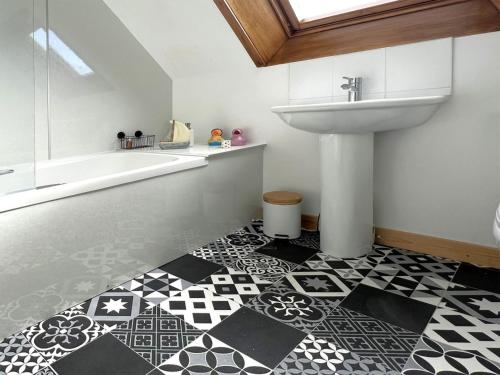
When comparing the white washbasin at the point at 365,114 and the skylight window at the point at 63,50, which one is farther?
the skylight window at the point at 63,50

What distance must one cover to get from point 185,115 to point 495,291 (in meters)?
2.43

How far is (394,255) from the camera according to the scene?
7.25 ft

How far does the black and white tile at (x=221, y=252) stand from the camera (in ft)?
7.04

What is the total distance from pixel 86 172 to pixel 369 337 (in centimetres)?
193

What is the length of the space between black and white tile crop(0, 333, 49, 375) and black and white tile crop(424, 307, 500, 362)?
137 centimetres

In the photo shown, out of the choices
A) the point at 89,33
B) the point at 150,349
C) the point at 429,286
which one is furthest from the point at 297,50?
the point at 150,349

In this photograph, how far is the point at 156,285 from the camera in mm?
1830

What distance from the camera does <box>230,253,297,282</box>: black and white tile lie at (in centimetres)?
195

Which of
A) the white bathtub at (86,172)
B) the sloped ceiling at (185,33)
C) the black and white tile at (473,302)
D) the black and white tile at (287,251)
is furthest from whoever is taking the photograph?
the sloped ceiling at (185,33)

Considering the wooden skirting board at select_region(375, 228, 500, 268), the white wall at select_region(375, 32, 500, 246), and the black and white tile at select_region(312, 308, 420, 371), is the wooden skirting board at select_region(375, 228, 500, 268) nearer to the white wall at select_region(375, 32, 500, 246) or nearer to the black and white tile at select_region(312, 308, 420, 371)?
the white wall at select_region(375, 32, 500, 246)

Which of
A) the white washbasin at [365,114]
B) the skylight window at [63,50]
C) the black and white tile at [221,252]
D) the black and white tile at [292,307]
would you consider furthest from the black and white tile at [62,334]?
the skylight window at [63,50]

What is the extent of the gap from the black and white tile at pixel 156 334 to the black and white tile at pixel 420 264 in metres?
1.16

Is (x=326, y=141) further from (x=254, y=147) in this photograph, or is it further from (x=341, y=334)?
(x=341, y=334)

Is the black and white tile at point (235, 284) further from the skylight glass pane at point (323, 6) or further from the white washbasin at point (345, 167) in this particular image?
the skylight glass pane at point (323, 6)
